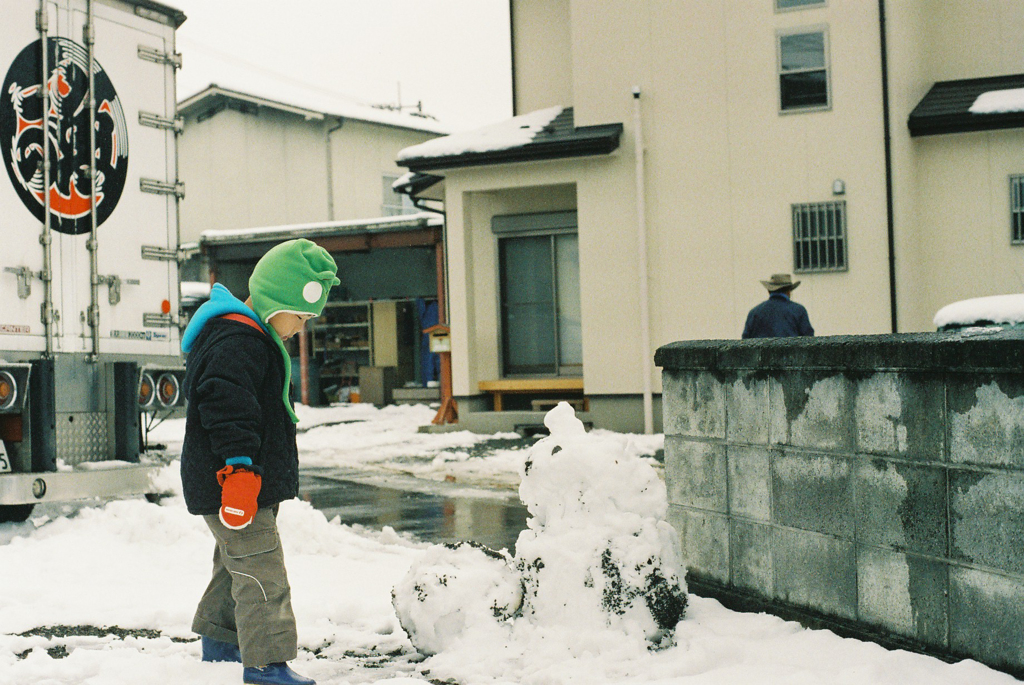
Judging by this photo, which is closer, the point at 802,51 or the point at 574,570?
the point at 574,570

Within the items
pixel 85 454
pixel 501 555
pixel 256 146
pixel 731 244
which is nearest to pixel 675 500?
pixel 501 555

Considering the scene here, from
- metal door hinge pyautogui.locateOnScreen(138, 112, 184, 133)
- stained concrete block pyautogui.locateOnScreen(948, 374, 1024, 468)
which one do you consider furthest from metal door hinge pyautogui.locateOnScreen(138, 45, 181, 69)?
stained concrete block pyautogui.locateOnScreen(948, 374, 1024, 468)

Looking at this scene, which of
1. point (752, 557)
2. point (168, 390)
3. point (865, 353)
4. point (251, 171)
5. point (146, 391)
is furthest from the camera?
point (251, 171)

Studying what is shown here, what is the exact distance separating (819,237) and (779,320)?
15.6 ft

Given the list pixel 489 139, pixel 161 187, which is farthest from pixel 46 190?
pixel 489 139

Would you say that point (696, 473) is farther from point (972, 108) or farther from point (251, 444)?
point (972, 108)

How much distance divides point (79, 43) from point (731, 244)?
342 inches

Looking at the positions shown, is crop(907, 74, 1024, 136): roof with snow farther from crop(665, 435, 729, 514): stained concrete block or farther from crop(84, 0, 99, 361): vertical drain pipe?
crop(84, 0, 99, 361): vertical drain pipe

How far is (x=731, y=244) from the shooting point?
543 inches

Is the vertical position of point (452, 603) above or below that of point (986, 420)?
below

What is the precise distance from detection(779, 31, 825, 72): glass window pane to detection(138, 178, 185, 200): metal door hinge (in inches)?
337

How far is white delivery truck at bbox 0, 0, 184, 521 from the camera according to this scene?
748cm

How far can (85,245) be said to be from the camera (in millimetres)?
8172

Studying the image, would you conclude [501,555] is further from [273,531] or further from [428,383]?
[428,383]
